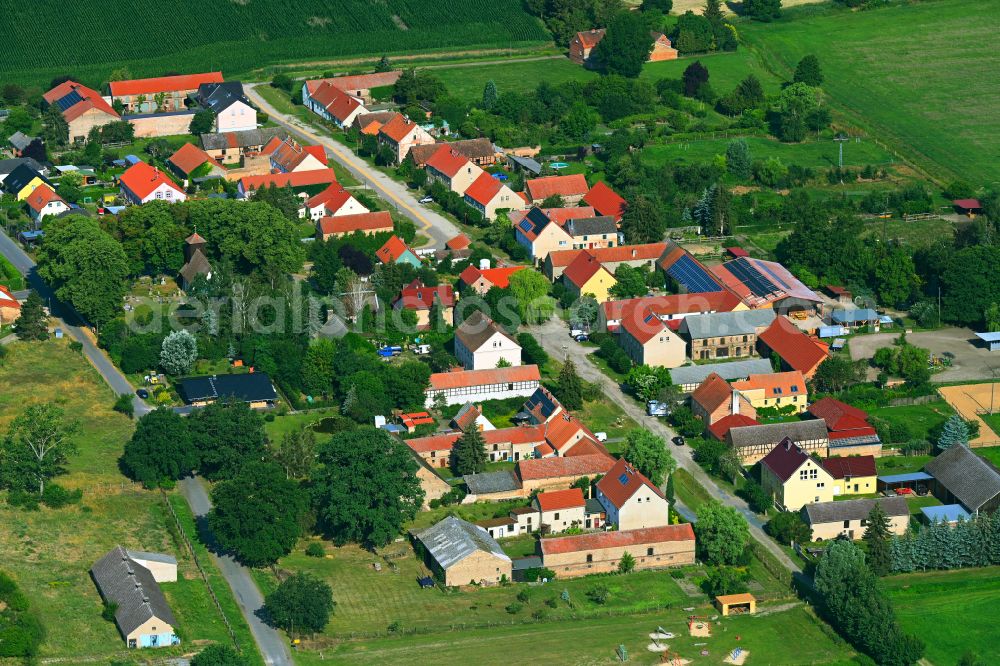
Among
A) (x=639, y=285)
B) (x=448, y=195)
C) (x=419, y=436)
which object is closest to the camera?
(x=419, y=436)

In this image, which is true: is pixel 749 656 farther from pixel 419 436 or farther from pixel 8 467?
pixel 8 467

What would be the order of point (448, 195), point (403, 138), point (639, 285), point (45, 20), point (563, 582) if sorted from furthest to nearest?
point (45, 20) → point (403, 138) → point (448, 195) → point (639, 285) → point (563, 582)

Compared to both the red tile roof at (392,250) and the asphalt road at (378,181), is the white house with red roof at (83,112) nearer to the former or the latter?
the asphalt road at (378,181)

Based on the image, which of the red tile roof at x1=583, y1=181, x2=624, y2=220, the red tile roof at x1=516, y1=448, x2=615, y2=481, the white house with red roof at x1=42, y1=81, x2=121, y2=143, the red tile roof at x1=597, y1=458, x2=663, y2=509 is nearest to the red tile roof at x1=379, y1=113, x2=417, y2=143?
the red tile roof at x1=583, y1=181, x2=624, y2=220

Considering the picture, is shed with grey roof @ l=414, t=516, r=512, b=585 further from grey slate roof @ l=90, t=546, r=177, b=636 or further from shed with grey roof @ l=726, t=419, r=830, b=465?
shed with grey roof @ l=726, t=419, r=830, b=465

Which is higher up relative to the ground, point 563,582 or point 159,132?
point 159,132

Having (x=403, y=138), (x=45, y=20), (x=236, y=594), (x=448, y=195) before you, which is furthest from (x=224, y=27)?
(x=236, y=594)

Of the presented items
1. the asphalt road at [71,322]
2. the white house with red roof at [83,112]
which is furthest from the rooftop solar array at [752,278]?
the white house with red roof at [83,112]
